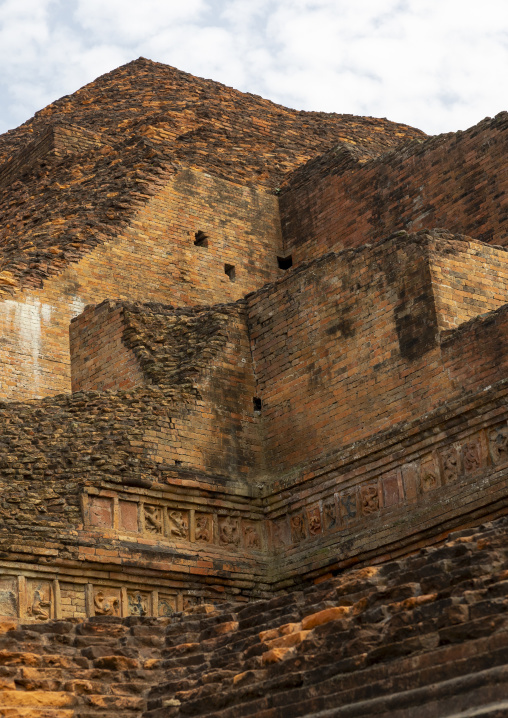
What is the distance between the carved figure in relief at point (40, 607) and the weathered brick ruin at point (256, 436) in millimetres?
33

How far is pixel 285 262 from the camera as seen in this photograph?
22.4 meters

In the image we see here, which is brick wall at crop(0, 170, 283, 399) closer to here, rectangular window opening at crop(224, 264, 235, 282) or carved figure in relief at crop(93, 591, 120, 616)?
rectangular window opening at crop(224, 264, 235, 282)

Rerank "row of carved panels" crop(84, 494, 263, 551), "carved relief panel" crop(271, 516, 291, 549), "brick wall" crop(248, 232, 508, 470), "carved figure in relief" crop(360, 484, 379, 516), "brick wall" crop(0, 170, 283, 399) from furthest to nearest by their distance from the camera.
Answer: "brick wall" crop(0, 170, 283, 399)
"carved relief panel" crop(271, 516, 291, 549)
"brick wall" crop(248, 232, 508, 470)
"carved figure in relief" crop(360, 484, 379, 516)
"row of carved panels" crop(84, 494, 263, 551)

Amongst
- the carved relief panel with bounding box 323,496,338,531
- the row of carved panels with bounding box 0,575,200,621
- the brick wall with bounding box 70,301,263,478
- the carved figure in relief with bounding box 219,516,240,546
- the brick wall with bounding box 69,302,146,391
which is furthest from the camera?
the brick wall with bounding box 69,302,146,391

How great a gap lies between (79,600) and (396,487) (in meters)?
3.60

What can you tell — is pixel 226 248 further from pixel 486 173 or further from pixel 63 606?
pixel 63 606

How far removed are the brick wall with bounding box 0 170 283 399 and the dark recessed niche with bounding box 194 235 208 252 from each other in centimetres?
6

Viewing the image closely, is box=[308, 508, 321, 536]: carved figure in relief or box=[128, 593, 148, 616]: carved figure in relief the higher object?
box=[308, 508, 321, 536]: carved figure in relief

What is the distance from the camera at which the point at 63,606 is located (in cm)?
1405

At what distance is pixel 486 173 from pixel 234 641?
1022 centimetres

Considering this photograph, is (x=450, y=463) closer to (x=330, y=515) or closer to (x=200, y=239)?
(x=330, y=515)

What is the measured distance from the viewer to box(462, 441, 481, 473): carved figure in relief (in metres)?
14.1

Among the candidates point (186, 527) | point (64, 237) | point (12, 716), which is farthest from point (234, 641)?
point (64, 237)

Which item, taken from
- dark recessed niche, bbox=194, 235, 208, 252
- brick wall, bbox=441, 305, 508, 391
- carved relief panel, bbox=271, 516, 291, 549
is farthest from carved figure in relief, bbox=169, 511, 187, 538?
dark recessed niche, bbox=194, 235, 208, 252
